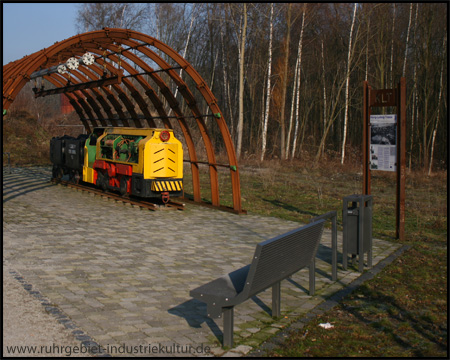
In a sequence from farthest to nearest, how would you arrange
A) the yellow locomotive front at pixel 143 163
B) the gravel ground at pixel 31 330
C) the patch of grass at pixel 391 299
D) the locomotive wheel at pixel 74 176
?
the locomotive wheel at pixel 74 176 < the yellow locomotive front at pixel 143 163 < the patch of grass at pixel 391 299 < the gravel ground at pixel 31 330

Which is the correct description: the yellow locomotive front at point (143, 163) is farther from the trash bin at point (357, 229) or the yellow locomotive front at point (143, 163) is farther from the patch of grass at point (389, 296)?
the trash bin at point (357, 229)

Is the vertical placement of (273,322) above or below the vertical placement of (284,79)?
below

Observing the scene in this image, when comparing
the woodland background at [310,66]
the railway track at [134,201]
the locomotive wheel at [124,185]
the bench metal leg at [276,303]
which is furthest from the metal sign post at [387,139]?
the woodland background at [310,66]

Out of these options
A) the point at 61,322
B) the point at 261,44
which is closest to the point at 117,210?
the point at 61,322

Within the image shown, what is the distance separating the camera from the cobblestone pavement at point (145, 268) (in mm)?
5723

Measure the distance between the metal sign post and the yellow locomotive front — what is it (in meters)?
6.22

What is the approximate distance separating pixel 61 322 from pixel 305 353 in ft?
9.06

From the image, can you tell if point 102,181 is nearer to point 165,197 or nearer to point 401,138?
point 165,197

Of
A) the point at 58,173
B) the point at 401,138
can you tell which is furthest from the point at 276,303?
the point at 58,173

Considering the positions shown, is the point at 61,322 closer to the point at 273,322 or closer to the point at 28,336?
the point at 28,336

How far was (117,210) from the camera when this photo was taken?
47.4ft

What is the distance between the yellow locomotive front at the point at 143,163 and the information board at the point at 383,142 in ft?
20.8

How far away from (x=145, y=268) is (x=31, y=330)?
117 inches

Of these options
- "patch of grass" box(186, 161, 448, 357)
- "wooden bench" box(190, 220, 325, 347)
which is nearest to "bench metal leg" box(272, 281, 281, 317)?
"wooden bench" box(190, 220, 325, 347)
